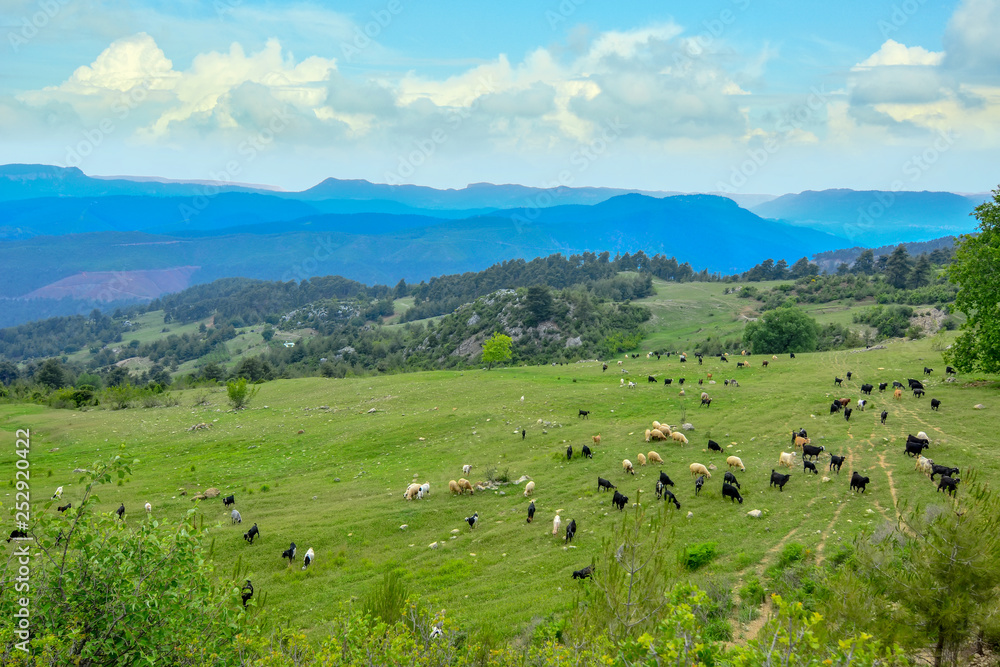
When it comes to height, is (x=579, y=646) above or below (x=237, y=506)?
above

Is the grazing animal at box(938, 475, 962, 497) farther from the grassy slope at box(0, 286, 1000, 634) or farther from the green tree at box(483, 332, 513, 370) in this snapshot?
the green tree at box(483, 332, 513, 370)

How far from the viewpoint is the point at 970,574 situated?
8.84 meters

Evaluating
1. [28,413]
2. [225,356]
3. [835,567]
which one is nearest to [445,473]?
[835,567]

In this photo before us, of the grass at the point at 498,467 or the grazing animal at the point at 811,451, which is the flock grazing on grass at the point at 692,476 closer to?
the grazing animal at the point at 811,451

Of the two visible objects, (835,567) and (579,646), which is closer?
(579,646)

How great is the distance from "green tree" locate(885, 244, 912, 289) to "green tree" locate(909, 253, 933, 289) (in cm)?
109

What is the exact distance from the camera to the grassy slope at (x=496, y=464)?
53.0 feet

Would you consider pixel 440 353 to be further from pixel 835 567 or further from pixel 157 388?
pixel 835 567

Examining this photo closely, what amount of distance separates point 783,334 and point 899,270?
73.3 m

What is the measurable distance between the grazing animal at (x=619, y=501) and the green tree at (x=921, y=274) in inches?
4844

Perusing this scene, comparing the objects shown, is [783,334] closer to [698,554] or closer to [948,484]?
[948,484]

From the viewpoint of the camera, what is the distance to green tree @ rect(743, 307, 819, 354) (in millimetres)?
62625

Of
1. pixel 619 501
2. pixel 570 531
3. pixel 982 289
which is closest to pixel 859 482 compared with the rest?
pixel 619 501

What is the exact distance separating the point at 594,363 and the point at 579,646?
53.3 m
